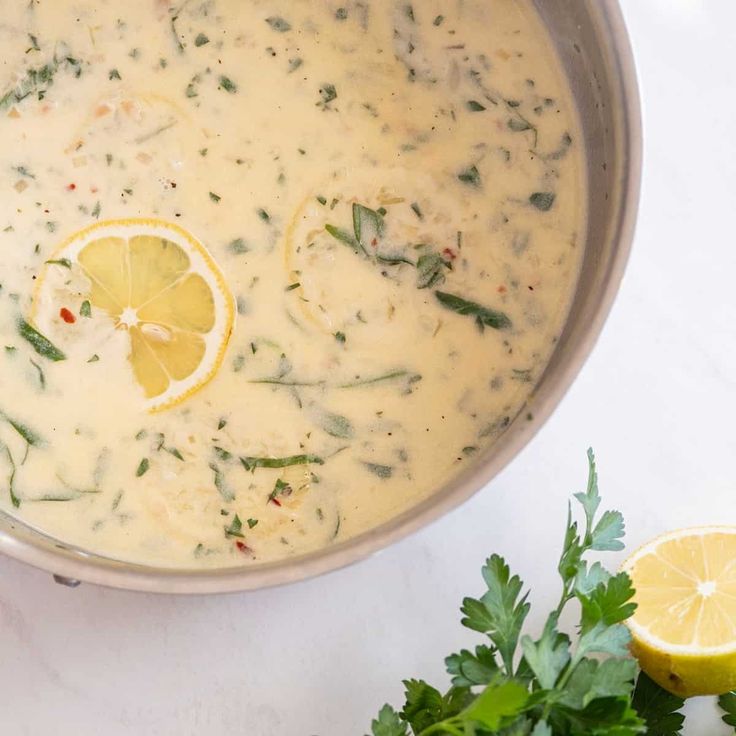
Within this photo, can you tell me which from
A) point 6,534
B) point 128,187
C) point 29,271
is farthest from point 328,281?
point 6,534

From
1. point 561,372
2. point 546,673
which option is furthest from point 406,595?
point 561,372

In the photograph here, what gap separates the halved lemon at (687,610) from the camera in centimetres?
162

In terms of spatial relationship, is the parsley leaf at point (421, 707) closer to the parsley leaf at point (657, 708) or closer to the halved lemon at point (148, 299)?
the parsley leaf at point (657, 708)

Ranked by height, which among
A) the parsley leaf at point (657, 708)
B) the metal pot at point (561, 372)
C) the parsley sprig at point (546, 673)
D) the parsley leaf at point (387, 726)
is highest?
the metal pot at point (561, 372)

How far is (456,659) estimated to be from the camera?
154 cm

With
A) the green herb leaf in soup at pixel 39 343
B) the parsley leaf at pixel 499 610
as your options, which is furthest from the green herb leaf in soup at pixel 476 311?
the green herb leaf in soup at pixel 39 343

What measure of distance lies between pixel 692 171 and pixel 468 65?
424 millimetres

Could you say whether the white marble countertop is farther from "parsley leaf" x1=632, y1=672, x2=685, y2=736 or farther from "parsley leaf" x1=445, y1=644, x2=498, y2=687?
"parsley leaf" x1=445, y1=644, x2=498, y2=687

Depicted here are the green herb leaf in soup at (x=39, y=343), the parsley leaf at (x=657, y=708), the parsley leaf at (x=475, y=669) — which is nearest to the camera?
the parsley leaf at (x=475, y=669)

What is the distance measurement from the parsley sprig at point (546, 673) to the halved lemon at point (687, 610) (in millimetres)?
67

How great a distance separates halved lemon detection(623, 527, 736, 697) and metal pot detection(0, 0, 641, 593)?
32cm

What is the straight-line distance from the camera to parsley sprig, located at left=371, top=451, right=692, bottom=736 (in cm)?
142

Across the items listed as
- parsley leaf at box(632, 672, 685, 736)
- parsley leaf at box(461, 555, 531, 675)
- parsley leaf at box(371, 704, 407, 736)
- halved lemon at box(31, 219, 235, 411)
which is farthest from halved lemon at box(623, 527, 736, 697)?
halved lemon at box(31, 219, 235, 411)

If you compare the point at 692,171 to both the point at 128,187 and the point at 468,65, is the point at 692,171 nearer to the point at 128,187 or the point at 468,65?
the point at 468,65
